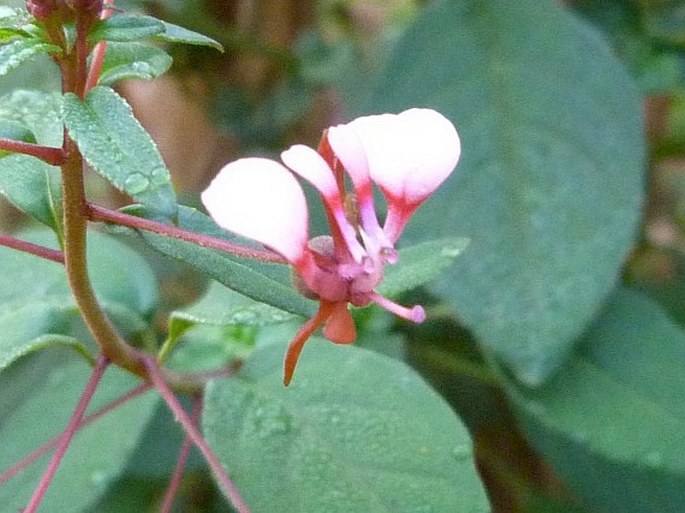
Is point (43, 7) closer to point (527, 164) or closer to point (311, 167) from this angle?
point (311, 167)

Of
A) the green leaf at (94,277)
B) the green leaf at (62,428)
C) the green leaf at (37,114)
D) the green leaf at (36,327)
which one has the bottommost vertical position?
the green leaf at (62,428)

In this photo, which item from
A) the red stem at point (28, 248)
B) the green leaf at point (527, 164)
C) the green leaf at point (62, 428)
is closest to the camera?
the red stem at point (28, 248)

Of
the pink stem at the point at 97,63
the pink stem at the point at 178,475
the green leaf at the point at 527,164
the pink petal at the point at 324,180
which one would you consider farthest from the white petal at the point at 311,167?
the green leaf at the point at 527,164

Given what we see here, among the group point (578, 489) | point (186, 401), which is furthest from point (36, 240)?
point (578, 489)

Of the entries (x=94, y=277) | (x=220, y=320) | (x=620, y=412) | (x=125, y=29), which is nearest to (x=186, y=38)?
(x=125, y=29)

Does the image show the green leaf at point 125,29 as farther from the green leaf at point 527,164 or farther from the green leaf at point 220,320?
the green leaf at point 527,164
